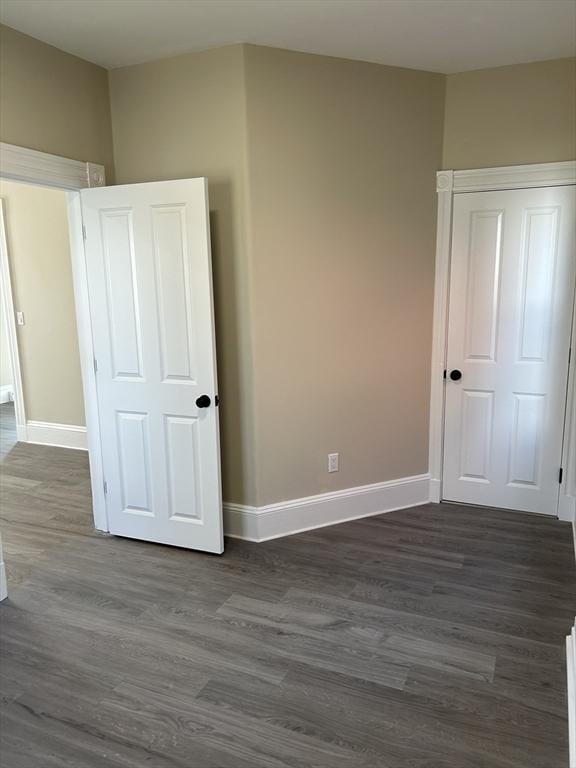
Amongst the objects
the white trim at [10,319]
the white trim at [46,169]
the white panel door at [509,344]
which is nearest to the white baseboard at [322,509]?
the white panel door at [509,344]

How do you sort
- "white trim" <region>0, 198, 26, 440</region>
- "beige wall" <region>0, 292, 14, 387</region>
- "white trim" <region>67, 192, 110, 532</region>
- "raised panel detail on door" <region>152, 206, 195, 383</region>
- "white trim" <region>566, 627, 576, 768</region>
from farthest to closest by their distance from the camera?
"beige wall" <region>0, 292, 14, 387</region> → "white trim" <region>0, 198, 26, 440</region> → "white trim" <region>67, 192, 110, 532</region> → "raised panel detail on door" <region>152, 206, 195, 383</region> → "white trim" <region>566, 627, 576, 768</region>

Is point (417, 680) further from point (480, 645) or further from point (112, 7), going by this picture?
point (112, 7)

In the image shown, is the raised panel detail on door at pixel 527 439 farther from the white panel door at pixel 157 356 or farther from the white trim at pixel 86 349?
the white trim at pixel 86 349

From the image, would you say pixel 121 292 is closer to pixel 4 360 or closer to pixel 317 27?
pixel 317 27

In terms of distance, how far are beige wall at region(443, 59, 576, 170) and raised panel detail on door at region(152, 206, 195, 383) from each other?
179 centimetres

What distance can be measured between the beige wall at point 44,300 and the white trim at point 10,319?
42 millimetres

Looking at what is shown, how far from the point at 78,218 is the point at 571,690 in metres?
3.21

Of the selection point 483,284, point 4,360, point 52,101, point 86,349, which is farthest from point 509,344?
point 4,360

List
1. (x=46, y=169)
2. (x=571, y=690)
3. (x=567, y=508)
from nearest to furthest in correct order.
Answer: (x=571, y=690) < (x=46, y=169) < (x=567, y=508)

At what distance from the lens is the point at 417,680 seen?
2.13 m

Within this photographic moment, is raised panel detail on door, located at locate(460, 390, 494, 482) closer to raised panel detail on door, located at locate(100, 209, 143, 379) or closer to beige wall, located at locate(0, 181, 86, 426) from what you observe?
raised panel detail on door, located at locate(100, 209, 143, 379)

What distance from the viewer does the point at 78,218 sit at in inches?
122

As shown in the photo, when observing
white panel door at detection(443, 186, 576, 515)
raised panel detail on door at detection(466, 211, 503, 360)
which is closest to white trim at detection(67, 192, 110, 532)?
white panel door at detection(443, 186, 576, 515)

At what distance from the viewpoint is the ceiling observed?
8.00ft
